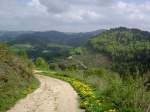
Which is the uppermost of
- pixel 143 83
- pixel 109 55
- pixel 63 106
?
pixel 143 83

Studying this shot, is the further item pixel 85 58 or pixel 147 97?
pixel 85 58

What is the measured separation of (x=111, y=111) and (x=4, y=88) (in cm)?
716

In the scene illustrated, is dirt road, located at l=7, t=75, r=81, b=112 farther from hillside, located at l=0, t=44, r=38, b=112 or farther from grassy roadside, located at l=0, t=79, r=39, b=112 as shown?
hillside, located at l=0, t=44, r=38, b=112

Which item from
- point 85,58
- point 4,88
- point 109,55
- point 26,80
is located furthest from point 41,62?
point 109,55

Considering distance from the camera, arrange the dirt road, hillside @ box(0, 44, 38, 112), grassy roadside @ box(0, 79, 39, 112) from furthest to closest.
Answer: hillside @ box(0, 44, 38, 112) → grassy roadside @ box(0, 79, 39, 112) → the dirt road

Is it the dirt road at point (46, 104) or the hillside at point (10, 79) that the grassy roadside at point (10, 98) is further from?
the dirt road at point (46, 104)

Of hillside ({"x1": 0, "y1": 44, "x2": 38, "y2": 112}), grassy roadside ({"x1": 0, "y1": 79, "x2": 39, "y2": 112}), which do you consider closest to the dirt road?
grassy roadside ({"x1": 0, "y1": 79, "x2": 39, "y2": 112})

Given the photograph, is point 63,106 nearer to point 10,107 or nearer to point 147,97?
point 10,107

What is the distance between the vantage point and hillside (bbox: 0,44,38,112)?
19062 mm

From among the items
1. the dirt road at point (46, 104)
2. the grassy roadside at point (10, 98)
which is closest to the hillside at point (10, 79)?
the grassy roadside at point (10, 98)

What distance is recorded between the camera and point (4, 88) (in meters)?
20.1

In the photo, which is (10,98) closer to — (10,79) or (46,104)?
(46,104)

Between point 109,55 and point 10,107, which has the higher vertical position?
point 10,107

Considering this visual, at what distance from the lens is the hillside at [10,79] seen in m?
19.1
